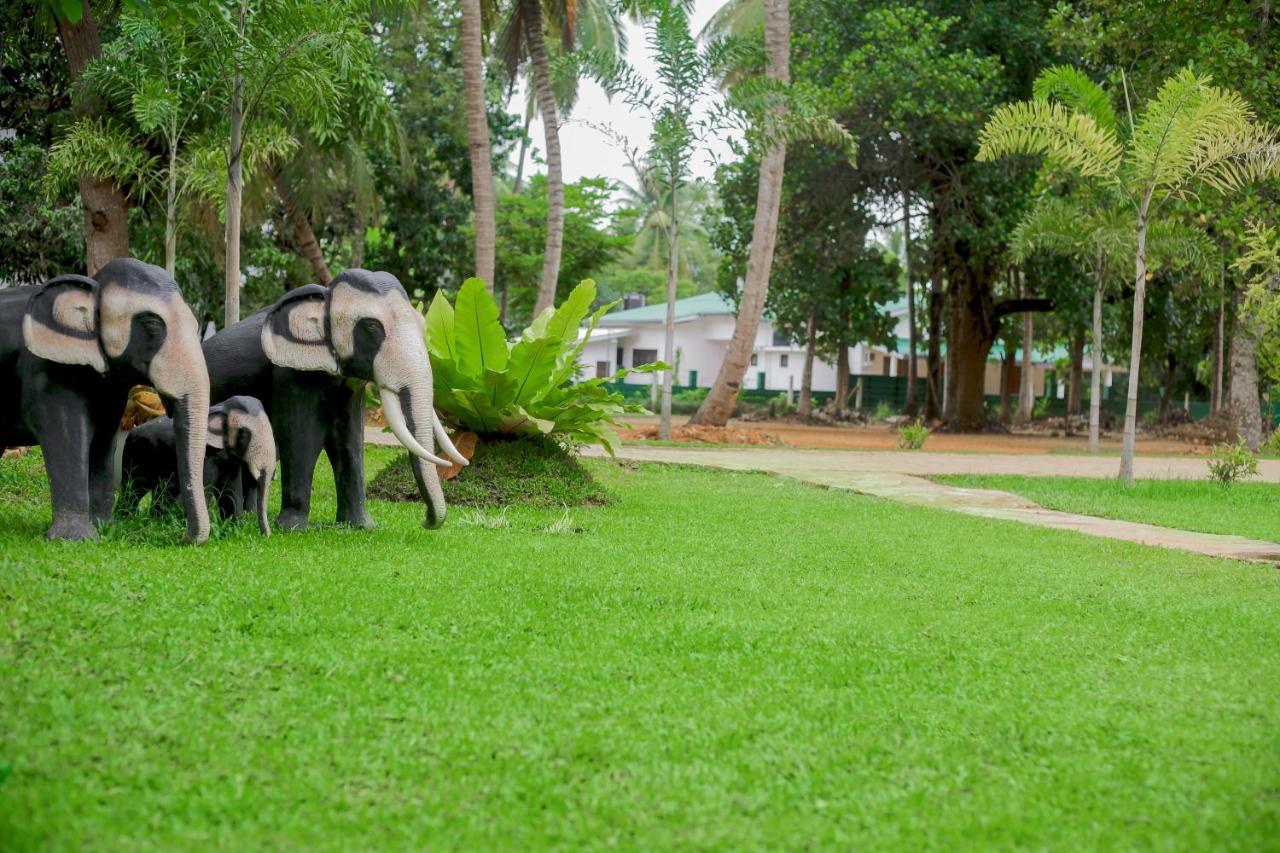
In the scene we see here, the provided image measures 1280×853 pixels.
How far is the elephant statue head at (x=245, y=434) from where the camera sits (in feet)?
21.8

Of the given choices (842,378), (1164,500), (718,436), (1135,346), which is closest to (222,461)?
(1164,500)

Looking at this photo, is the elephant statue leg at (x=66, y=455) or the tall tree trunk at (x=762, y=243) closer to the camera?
the elephant statue leg at (x=66, y=455)

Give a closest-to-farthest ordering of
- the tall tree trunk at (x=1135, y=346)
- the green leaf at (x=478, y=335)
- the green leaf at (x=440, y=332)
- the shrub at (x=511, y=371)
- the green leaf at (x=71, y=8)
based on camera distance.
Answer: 1. the green leaf at (x=71, y=8)
2. the green leaf at (x=478, y=335)
3. the shrub at (x=511, y=371)
4. the green leaf at (x=440, y=332)
5. the tall tree trunk at (x=1135, y=346)

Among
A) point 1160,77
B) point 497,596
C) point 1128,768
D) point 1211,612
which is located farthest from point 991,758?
point 1160,77

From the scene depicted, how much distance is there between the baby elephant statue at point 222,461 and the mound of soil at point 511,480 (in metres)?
2.39

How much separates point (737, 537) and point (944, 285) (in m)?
27.3

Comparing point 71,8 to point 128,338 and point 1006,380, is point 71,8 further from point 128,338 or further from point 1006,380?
point 1006,380

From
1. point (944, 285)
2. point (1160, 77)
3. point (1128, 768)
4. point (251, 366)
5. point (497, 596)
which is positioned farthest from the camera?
point (944, 285)

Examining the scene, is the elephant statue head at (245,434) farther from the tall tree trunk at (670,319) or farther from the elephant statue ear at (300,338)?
the tall tree trunk at (670,319)

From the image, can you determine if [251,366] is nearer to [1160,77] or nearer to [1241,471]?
[1241,471]

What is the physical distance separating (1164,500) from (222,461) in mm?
10343

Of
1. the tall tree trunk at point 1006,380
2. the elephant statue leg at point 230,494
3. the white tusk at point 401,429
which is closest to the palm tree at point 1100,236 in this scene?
the white tusk at point 401,429

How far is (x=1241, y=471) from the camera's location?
16.5 m

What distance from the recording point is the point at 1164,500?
1348cm
